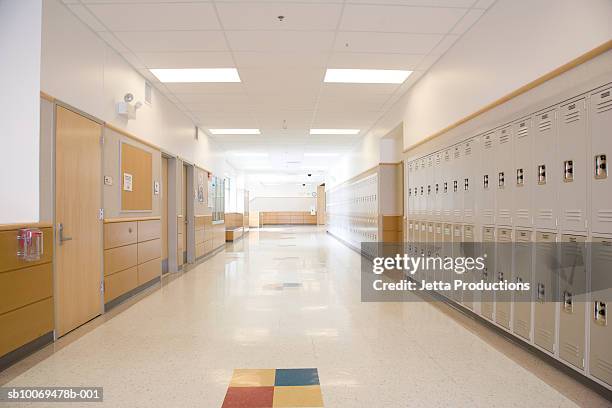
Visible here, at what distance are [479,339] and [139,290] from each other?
4438mm

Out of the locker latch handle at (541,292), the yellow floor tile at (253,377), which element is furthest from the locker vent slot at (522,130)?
the yellow floor tile at (253,377)

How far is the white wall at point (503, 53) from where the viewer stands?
8.76 ft

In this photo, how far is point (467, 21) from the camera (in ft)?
13.7

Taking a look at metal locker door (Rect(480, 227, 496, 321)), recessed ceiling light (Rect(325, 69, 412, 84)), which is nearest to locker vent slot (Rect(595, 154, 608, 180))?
metal locker door (Rect(480, 227, 496, 321))

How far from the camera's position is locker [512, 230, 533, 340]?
3.25 metres

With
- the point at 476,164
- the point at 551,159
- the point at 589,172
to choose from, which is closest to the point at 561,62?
the point at 551,159

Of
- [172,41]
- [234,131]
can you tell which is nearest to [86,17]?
[172,41]

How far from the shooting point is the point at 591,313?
2.53 meters

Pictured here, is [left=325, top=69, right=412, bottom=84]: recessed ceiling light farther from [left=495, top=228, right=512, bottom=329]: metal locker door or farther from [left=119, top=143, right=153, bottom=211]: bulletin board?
[left=495, top=228, right=512, bottom=329]: metal locker door

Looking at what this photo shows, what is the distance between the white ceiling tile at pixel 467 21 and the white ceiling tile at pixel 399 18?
6cm

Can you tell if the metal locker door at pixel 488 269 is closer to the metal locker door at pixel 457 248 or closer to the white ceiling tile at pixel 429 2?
the metal locker door at pixel 457 248

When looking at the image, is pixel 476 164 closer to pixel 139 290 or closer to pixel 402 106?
pixel 402 106

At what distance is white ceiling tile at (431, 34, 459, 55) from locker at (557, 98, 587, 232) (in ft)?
6.98

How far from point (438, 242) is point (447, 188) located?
74 centimetres
